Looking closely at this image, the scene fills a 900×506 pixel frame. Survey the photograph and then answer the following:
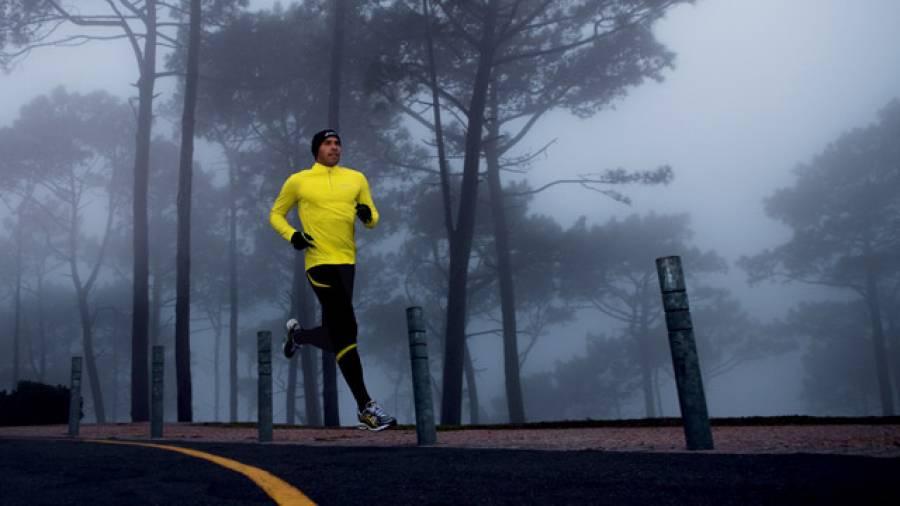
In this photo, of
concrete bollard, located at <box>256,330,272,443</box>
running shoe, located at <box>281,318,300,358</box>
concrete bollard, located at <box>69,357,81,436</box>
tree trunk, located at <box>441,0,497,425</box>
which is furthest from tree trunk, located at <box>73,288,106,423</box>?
running shoe, located at <box>281,318,300,358</box>

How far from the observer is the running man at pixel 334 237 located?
20.4 feet

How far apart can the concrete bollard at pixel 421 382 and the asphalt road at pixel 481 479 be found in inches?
29.4

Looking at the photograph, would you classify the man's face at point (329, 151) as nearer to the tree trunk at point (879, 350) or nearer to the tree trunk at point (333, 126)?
the tree trunk at point (333, 126)

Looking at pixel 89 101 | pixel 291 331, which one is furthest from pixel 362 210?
pixel 89 101

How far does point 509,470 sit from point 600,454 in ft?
2.65

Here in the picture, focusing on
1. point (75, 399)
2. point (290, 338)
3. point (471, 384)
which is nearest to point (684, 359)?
point (290, 338)

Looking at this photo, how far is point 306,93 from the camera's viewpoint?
2839 cm

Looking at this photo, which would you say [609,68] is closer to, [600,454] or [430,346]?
[600,454]

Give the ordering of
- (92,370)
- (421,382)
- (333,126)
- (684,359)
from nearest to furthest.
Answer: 1. (684,359)
2. (421,382)
3. (333,126)
4. (92,370)

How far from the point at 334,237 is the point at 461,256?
38.4 feet

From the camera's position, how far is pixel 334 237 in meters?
6.25

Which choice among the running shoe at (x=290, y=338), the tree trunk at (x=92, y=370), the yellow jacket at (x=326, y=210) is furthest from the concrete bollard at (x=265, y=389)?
the tree trunk at (x=92, y=370)

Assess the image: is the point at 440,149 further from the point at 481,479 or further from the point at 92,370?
the point at 92,370

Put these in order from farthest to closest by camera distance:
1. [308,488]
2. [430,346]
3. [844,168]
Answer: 1. [430,346]
2. [844,168]
3. [308,488]
